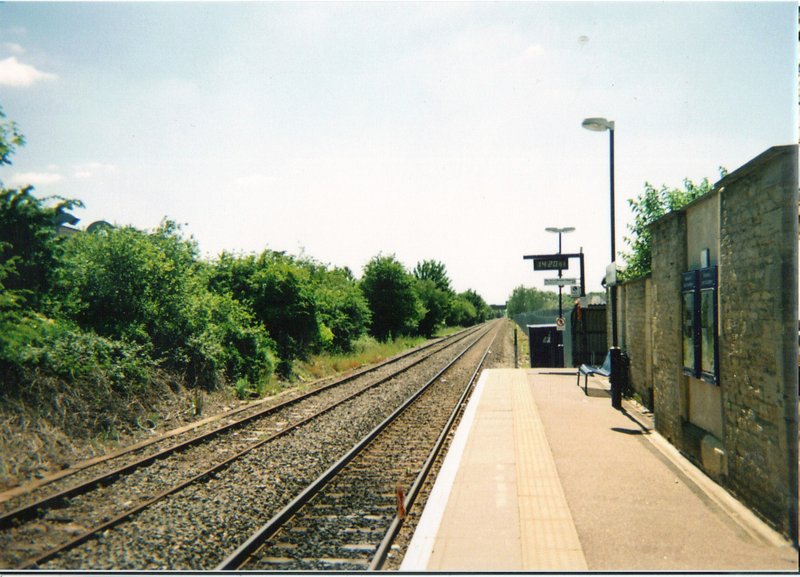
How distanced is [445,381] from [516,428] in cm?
801

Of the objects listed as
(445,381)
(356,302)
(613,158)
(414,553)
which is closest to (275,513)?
(414,553)

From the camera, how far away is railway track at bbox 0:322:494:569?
193 inches

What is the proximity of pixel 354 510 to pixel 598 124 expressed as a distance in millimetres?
9378

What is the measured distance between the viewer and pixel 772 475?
4535 millimetres

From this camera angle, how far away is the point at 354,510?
5.94 meters

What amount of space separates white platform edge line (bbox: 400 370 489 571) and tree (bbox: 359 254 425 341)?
28.3 m

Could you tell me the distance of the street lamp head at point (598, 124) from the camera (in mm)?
11016

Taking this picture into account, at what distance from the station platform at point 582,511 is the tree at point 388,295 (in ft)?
93.7

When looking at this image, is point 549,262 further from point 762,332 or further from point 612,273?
point 762,332

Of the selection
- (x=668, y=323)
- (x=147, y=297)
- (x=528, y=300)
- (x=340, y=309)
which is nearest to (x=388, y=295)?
(x=340, y=309)

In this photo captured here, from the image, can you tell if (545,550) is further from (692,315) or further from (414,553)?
(692,315)

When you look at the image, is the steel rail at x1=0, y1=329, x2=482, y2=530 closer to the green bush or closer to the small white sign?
the green bush

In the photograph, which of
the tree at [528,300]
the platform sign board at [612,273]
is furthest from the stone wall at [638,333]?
the tree at [528,300]

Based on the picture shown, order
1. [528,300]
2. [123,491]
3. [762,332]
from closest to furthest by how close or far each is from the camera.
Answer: [762,332], [123,491], [528,300]
